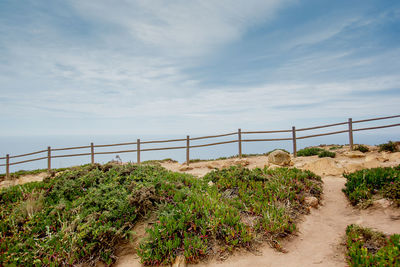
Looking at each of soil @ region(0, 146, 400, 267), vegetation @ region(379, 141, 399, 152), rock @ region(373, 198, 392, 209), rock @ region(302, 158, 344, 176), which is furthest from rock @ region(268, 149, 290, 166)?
rock @ region(373, 198, 392, 209)

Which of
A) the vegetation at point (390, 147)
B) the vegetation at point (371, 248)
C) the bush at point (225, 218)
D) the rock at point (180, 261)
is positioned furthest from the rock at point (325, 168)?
the rock at point (180, 261)

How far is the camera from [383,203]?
4977 millimetres

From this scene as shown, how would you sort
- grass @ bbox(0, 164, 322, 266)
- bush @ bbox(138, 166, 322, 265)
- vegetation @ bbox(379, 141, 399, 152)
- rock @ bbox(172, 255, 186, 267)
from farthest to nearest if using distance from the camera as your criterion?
1. vegetation @ bbox(379, 141, 399, 152)
2. grass @ bbox(0, 164, 322, 266)
3. bush @ bbox(138, 166, 322, 265)
4. rock @ bbox(172, 255, 186, 267)

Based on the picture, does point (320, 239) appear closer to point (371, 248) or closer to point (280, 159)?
point (371, 248)

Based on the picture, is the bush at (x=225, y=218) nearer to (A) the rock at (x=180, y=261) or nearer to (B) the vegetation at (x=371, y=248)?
(A) the rock at (x=180, y=261)

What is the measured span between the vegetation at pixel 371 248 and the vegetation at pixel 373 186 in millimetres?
1448

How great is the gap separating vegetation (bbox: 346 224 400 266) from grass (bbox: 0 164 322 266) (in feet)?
3.20

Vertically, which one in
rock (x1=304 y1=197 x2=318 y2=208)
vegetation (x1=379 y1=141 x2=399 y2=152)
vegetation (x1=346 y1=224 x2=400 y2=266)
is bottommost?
vegetation (x1=346 y1=224 x2=400 y2=266)

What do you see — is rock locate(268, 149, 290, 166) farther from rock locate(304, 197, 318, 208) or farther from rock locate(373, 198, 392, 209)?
rock locate(373, 198, 392, 209)

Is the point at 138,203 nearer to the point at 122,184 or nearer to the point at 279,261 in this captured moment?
the point at 122,184

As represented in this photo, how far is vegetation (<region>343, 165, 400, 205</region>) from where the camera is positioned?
16.8ft

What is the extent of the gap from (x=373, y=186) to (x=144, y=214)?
517 cm

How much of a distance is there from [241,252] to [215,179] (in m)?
2.93

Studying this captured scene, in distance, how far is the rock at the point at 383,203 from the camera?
4910mm
